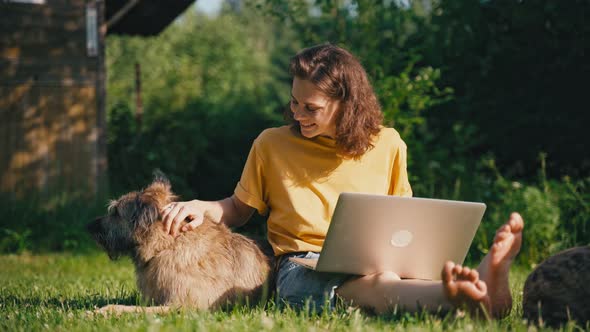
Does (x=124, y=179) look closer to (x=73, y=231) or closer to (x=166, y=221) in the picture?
(x=73, y=231)

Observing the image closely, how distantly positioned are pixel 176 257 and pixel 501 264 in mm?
1813

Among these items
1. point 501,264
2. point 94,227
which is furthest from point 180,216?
point 501,264

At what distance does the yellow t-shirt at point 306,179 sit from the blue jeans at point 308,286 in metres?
0.16

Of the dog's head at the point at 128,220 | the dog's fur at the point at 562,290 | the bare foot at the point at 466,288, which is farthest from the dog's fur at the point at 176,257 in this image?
the dog's fur at the point at 562,290

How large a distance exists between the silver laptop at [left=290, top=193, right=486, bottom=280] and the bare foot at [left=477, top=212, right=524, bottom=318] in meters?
0.26

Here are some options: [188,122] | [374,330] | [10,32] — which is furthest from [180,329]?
[188,122]

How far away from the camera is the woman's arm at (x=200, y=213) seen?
3955 mm

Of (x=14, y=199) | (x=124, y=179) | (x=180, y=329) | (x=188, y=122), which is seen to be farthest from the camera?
(x=188, y=122)

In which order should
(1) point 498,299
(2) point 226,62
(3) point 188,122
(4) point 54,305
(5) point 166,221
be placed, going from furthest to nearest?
(2) point 226,62 < (3) point 188,122 < (4) point 54,305 < (5) point 166,221 < (1) point 498,299

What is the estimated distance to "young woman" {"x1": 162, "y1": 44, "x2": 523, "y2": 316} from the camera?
3.96 m

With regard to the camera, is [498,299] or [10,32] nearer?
[498,299]

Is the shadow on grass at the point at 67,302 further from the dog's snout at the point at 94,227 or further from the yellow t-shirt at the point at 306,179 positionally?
the yellow t-shirt at the point at 306,179

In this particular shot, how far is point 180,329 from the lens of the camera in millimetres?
3162

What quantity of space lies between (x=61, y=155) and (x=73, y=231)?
1.73 meters
